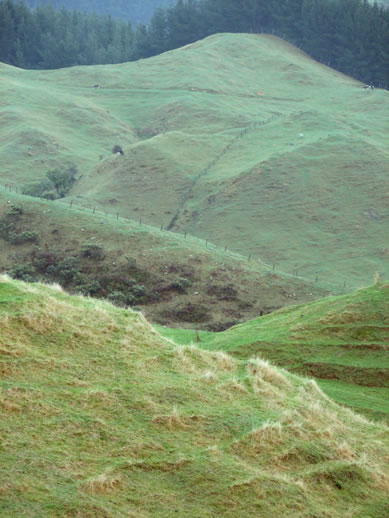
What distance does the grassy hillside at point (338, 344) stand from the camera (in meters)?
22.9

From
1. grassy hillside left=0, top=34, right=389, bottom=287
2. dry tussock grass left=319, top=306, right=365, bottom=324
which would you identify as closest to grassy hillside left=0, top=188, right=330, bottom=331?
grassy hillside left=0, top=34, right=389, bottom=287

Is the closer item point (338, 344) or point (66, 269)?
point (338, 344)

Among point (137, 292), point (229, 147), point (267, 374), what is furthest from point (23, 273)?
point (229, 147)

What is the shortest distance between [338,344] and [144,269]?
951 inches

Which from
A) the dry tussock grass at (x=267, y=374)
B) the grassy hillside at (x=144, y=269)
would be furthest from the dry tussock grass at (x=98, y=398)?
the grassy hillside at (x=144, y=269)

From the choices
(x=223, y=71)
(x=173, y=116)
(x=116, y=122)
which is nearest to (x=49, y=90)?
(x=116, y=122)

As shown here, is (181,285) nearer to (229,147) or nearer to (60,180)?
(60,180)

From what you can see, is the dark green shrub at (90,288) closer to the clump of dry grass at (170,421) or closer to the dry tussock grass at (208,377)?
the dry tussock grass at (208,377)

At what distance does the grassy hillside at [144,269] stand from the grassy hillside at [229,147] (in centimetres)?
928

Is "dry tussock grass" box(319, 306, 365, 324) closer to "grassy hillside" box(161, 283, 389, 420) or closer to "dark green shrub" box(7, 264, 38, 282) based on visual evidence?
"grassy hillside" box(161, 283, 389, 420)

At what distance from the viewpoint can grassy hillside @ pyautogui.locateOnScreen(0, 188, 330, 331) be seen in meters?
44.4

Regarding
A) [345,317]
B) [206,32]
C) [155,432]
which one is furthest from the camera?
[206,32]

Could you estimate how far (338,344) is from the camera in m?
24.8

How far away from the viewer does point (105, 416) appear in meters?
13.7
